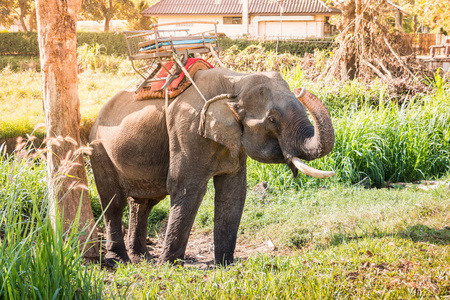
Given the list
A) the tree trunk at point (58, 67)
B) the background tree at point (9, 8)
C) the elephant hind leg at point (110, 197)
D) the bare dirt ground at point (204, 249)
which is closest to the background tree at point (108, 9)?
the background tree at point (9, 8)

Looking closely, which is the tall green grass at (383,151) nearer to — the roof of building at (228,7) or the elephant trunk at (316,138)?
the elephant trunk at (316,138)

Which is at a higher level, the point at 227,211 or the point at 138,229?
the point at 227,211

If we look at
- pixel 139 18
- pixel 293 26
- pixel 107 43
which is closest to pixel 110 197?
pixel 107 43

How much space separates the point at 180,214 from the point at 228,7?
3768cm

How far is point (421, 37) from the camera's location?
4116cm

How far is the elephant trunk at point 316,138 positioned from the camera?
4168mm

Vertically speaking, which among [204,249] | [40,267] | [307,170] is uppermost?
[307,170]

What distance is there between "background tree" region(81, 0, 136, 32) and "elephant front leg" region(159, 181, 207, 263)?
34.1 m

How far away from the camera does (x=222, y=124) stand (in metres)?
4.79

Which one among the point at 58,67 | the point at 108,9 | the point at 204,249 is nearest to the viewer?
the point at 58,67

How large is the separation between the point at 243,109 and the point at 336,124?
17.6 ft

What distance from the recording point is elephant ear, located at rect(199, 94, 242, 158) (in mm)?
4797

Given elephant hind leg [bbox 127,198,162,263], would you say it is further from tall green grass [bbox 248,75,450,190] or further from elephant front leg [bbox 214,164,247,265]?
tall green grass [bbox 248,75,450,190]

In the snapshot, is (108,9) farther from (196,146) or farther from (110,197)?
(196,146)
